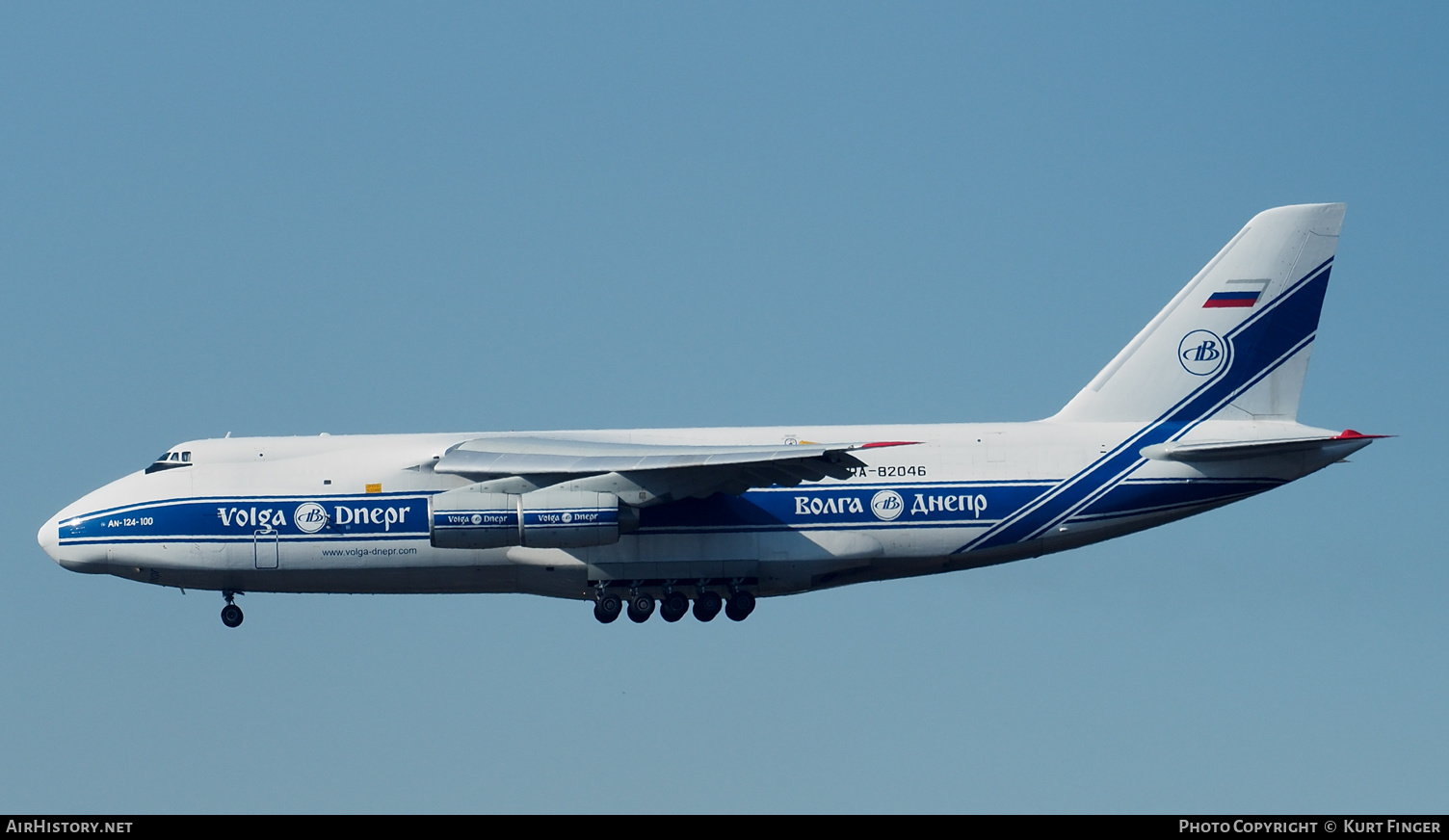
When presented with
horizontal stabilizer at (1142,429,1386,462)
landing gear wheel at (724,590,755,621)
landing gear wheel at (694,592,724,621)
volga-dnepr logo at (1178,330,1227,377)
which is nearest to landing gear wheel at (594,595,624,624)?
landing gear wheel at (694,592,724,621)

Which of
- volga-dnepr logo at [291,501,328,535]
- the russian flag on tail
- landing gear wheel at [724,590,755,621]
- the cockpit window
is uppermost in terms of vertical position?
the russian flag on tail

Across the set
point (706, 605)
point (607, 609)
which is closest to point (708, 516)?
point (706, 605)

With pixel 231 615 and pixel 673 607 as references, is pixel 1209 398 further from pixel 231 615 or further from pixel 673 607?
pixel 231 615

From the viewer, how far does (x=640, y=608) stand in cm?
2564

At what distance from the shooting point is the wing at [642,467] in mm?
23734

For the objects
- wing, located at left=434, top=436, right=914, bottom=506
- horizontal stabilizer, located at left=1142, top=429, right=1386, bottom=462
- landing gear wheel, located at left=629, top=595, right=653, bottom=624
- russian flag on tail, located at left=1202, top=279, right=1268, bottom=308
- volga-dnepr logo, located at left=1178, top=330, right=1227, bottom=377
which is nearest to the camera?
wing, located at left=434, top=436, right=914, bottom=506

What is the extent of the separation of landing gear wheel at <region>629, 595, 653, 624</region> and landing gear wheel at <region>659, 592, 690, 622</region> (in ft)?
0.62

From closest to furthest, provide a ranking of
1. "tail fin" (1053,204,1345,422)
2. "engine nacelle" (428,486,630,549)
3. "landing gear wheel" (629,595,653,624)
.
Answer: "engine nacelle" (428,486,630,549) → "landing gear wheel" (629,595,653,624) → "tail fin" (1053,204,1345,422)

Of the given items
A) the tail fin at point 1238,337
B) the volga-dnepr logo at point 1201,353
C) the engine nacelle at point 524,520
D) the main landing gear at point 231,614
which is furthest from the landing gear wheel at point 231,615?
the volga-dnepr logo at point 1201,353

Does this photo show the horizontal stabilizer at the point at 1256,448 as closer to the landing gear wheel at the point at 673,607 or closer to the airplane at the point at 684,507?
the airplane at the point at 684,507

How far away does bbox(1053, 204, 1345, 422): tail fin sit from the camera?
87.4 ft

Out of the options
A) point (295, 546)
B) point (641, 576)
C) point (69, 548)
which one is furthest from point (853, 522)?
point (69, 548)

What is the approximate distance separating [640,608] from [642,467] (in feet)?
8.49

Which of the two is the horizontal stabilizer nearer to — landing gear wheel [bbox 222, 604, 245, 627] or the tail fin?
the tail fin
